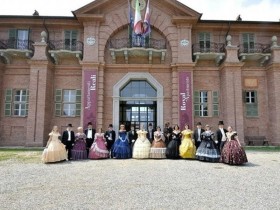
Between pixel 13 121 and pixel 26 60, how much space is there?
4.66 m

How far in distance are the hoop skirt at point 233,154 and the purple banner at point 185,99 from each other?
736 cm

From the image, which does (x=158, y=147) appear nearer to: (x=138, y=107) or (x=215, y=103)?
(x=138, y=107)

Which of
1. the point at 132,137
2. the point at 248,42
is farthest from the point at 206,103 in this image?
the point at 132,137

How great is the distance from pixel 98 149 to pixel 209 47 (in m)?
12.8

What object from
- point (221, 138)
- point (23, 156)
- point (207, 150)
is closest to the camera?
point (207, 150)

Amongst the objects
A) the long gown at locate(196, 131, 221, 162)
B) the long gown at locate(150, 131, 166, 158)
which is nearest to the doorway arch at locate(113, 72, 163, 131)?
the long gown at locate(150, 131, 166, 158)

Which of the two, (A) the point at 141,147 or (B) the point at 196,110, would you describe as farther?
(B) the point at 196,110

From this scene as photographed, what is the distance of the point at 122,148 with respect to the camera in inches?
485

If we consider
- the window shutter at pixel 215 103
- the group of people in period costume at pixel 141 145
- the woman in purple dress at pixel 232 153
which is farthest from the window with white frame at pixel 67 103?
the woman in purple dress at pixel 232 153

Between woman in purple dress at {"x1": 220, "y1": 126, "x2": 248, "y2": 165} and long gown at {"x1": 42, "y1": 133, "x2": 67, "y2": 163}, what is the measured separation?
22.6 feet

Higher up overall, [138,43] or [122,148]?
[138,43]

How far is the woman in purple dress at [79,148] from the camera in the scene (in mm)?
11930

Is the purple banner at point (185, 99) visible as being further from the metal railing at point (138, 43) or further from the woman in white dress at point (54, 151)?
the woman in white dress at point (54, 151)

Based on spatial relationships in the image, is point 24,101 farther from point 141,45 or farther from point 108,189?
point 108,189
